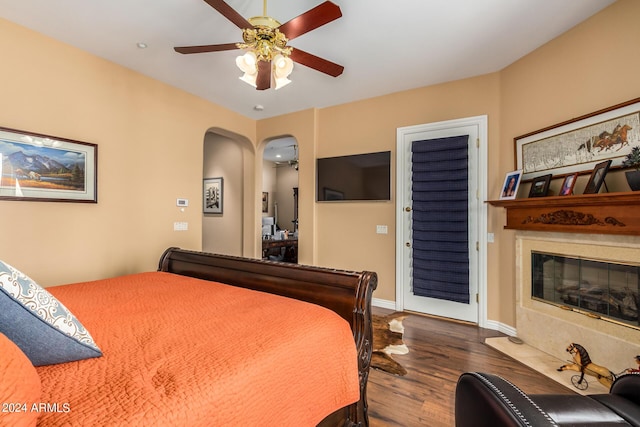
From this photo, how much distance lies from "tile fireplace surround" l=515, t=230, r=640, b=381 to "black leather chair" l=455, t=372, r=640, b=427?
137 centimetres

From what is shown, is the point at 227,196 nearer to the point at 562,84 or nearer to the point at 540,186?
the point at 540,186

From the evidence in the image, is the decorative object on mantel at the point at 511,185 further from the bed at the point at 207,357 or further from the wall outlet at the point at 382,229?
the bed at the point at 207,357

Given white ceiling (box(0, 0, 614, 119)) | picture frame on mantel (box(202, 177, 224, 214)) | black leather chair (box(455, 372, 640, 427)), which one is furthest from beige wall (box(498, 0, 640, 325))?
picture frame on mantel (box(202, 177, 224, 214))

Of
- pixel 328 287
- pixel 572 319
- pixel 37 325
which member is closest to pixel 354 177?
pixel 328 287

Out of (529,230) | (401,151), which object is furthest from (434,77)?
(529,230)

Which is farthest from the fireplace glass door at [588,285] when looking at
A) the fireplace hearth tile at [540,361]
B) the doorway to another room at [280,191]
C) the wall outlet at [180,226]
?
the doorway to another room at [280,191]

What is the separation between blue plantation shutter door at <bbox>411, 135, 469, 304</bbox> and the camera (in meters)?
3.27

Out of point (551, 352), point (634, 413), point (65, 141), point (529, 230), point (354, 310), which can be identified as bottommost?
point (551, 352)

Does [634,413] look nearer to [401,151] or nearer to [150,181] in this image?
[401,151]

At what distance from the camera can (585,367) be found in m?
2.06

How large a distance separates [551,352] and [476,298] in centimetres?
84

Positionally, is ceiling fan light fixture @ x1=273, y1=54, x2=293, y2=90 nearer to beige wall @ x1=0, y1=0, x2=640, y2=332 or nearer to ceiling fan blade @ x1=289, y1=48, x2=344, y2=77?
ceiling fan blade @ x1=289, y1=48, x2=344, y2=77

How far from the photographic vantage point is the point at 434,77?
326 centimetres

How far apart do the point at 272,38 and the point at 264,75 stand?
0.43 m
